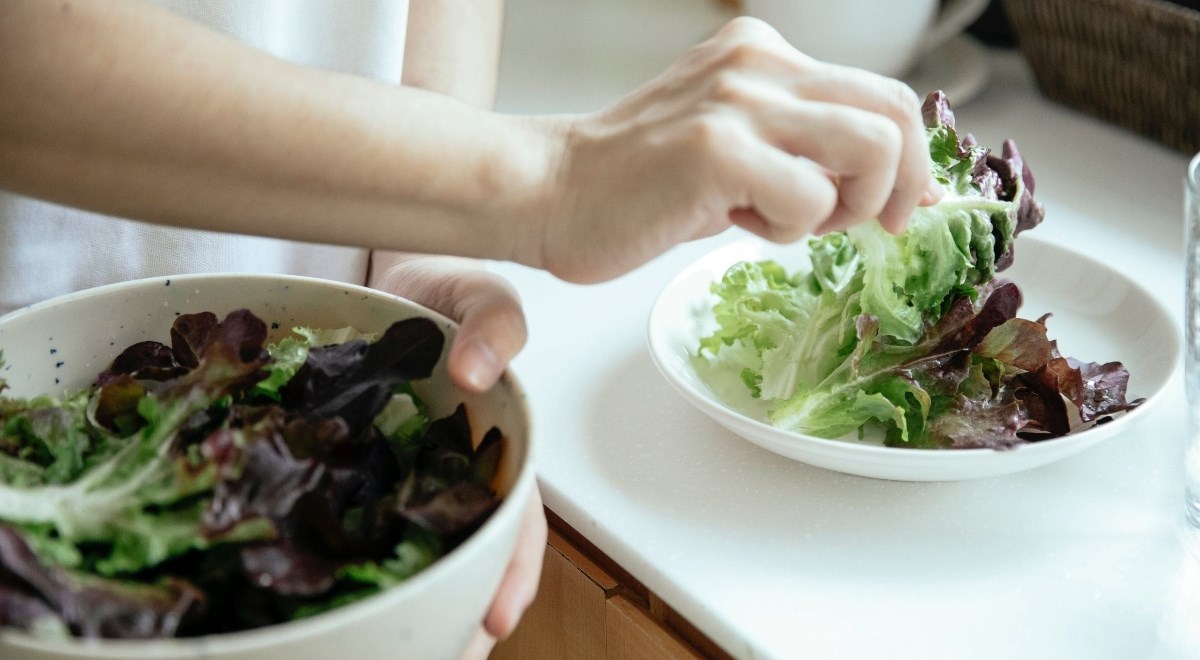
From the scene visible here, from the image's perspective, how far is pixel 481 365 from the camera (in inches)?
22.6

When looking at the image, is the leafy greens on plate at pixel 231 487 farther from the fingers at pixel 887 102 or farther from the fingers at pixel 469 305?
the fingers at pixel 887 102

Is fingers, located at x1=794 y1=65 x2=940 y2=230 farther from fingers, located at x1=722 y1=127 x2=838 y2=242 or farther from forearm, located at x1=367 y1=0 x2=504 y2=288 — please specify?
forearm, located at x1=367 y1=0 x2=504 y2=288

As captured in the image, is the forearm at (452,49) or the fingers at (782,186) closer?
the fingers at (782,186)

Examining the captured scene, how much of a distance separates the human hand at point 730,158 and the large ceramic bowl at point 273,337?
101 millimetres

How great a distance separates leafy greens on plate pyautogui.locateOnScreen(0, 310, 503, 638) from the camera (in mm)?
458

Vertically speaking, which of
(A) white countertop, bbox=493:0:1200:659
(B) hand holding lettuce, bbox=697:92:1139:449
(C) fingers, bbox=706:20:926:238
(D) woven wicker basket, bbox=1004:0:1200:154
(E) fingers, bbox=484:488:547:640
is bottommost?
(A) white countertop, bbox=493:0:1200:659

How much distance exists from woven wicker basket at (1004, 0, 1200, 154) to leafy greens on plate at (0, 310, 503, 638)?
2.93 feet

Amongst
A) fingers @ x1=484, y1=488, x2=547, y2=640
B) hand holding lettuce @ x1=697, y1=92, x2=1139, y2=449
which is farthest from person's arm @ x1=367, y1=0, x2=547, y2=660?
hand holding lettuce @ x1=697, y1=92, x2=1139, y2=449

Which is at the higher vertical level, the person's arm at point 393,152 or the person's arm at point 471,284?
the person's arm at point 393,152

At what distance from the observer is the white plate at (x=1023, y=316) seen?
0.67 m

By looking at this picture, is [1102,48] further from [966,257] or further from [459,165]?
[459,165]

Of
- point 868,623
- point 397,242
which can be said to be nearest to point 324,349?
point 397,242

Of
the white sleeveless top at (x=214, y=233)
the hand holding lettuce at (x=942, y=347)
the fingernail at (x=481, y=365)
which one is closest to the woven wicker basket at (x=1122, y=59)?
the hand holding lettuce at (x=942, y=347)

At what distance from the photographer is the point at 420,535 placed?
20.0 inches
